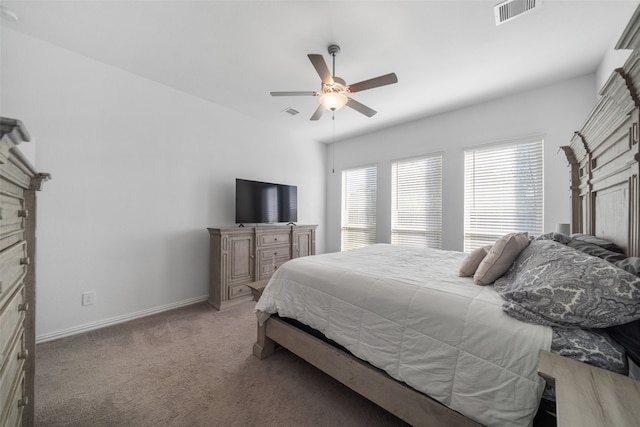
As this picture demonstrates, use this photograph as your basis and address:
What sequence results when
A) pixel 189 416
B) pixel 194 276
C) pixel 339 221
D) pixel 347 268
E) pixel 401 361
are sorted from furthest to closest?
pixel 339 221
pixel 194 276
pixel 347 268
pixel 189 416
pixel 401 361

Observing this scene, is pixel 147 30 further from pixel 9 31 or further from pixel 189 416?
pixel 189 416

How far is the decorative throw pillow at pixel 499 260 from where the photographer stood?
1.48 meters

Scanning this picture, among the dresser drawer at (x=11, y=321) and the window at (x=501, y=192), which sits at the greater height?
the window at (x=501, y=192)

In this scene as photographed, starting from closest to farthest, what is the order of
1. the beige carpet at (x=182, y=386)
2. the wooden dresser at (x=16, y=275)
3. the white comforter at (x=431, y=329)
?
the wooden dresser at (x=16, y=275) → the white comforter at (x=431, y=329) → the beige carpet at (x=182, y=386)

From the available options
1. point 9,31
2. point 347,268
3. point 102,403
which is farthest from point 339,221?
point 9,31

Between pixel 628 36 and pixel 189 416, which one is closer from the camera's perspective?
pixel 628 36

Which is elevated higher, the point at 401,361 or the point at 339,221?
the point at 339,221

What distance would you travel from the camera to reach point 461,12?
1943mm

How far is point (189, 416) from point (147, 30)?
3.02m

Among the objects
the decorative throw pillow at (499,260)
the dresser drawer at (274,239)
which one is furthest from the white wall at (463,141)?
the decorative throw pillow at (499,260)

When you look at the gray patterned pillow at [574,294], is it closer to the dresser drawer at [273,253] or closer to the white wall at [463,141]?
the white wall at [463,141]

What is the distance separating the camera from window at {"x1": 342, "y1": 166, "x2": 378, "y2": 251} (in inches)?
190

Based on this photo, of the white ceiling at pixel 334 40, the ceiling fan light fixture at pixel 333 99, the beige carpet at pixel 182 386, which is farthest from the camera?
the ceiling fan light fixture at pixel 333 99

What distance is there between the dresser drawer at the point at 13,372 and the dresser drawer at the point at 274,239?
8.46ft
